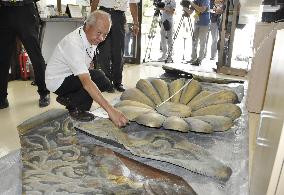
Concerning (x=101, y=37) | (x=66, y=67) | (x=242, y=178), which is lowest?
(x=242, y=178)

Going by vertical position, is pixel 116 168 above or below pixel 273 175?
below

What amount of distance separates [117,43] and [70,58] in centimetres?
164

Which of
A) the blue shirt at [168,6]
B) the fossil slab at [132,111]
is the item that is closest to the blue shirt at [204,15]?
the blue shirt at [168,6]

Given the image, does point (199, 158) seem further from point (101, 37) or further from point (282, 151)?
point (101, 37)

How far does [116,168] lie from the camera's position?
1060 millimetres

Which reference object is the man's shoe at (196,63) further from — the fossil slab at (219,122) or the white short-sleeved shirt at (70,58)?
the fossil slab at (219,122)

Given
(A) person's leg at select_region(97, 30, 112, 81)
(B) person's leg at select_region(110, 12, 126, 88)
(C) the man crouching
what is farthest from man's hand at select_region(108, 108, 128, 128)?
(A) person's leg at select_region(97, 30, 112, 81)

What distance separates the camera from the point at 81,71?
175cm

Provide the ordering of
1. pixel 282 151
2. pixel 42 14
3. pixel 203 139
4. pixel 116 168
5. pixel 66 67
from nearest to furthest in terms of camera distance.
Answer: pixel 282 151
pixel 116 168
pixel 203 139
pixel 66 67
pixel 42 14

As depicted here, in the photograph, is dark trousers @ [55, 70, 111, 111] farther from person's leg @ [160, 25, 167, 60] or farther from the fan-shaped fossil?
person's leg @ [160, 25, 167, 60]

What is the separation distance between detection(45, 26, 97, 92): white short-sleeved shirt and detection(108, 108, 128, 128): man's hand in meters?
0.45

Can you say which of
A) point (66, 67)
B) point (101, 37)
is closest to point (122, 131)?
point (101, 37)

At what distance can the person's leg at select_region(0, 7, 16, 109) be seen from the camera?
273cm

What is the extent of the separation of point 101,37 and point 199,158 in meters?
1.01
